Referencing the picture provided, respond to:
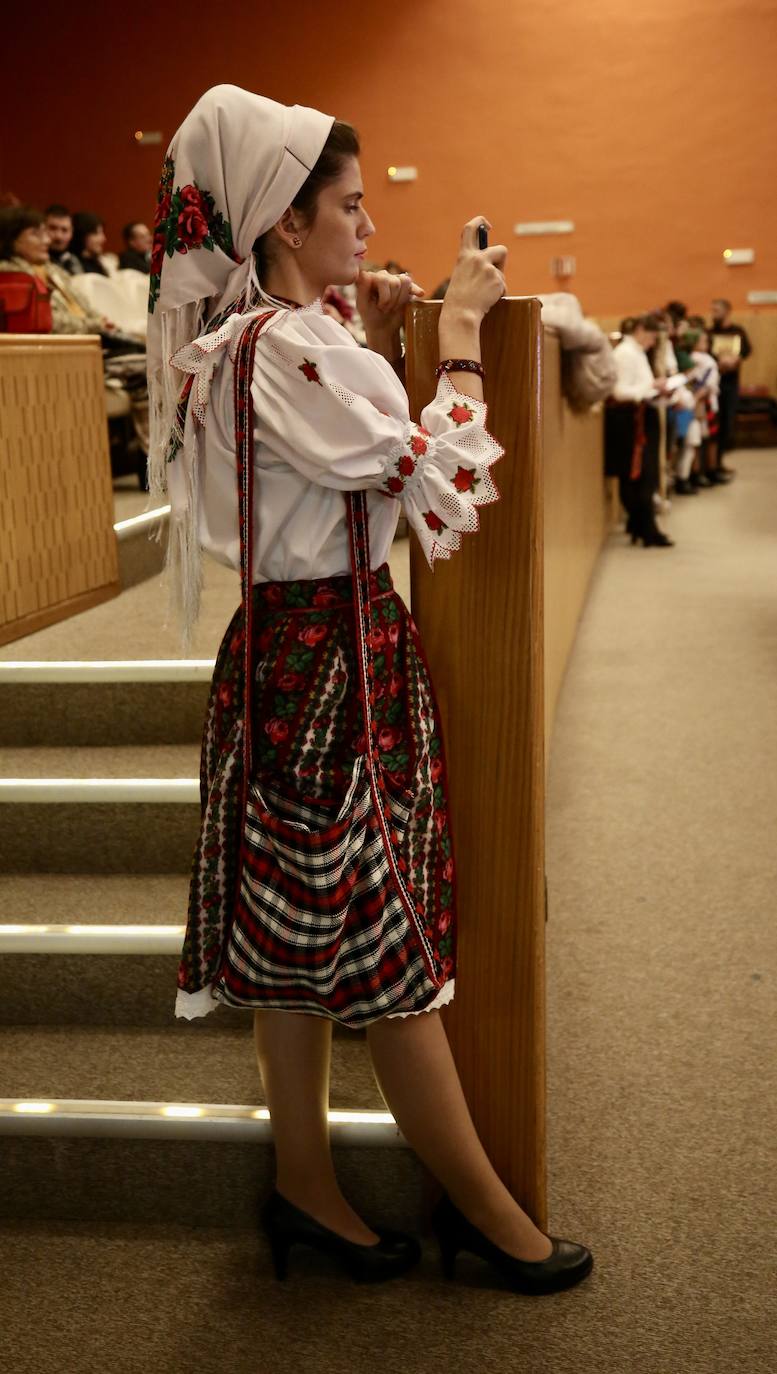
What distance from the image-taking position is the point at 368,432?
1.32 meters

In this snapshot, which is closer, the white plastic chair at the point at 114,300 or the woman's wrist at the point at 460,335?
the woman's wrist at the point at 460,335

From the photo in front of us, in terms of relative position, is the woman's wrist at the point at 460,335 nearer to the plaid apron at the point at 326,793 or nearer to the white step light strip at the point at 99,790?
the plaid apron at the point at 326,793

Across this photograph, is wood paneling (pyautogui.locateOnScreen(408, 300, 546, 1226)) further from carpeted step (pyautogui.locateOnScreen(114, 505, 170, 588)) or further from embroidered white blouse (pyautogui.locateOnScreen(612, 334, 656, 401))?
embroidered white blouse (pyautogui.locateOnScreen(612, 334, 656, 401))

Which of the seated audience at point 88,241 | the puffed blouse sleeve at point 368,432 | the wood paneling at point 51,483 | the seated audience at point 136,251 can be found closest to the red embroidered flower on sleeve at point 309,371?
the puffed blouse sleeve at point 368,432

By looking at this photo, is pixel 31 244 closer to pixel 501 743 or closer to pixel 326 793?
pixel 501 743

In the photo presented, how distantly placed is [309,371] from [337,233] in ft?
0.63

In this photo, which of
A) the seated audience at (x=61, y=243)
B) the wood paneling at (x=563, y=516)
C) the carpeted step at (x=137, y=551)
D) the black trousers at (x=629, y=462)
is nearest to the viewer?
the wood paneling at (x=563, y=516)

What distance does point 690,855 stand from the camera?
2.95m

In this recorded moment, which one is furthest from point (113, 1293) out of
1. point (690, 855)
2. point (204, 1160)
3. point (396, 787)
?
point (690, 855)

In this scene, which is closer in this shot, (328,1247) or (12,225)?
(328,1247)

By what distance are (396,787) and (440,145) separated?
436 inches

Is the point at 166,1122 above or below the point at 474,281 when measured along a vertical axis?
below

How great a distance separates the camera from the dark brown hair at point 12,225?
4426mm

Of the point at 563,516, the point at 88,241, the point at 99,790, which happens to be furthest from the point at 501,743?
the point at 88,241
